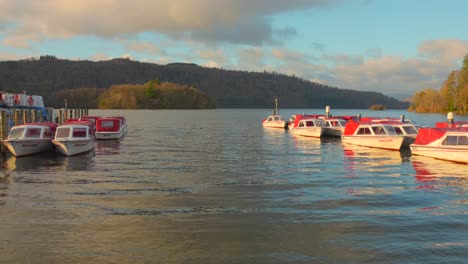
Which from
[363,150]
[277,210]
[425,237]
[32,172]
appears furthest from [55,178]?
[363,150]

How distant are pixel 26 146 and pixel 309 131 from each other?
3953cm

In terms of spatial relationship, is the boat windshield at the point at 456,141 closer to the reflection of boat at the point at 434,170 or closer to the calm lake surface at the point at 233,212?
the reflection of boat at the point at 434,170

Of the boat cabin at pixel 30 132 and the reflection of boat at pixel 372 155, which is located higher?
the boat cabin at pixel 30 132

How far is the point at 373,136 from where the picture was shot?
162ft

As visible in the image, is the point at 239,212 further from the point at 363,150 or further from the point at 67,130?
the point at 363,150

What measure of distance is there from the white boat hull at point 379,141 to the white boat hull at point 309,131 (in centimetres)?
1284

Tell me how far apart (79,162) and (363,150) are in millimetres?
27705

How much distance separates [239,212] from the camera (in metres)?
20.1

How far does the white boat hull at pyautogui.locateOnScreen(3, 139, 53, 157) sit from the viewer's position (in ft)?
129

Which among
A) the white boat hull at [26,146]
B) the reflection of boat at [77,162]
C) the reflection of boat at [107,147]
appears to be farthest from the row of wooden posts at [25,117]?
the reflection of boat at [107,147]

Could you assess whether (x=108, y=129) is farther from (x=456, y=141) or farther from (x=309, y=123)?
(x=456, y=141)

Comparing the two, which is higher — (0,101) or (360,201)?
(0,101)

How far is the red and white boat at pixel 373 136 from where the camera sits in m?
47.6

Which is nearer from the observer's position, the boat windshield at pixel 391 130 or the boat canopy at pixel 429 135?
the boat canopy at pixel 429 135
